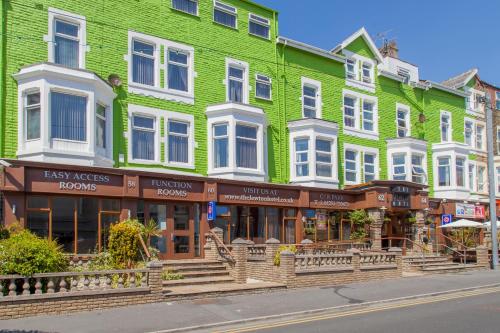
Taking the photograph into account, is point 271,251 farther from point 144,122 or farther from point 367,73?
point 367,73

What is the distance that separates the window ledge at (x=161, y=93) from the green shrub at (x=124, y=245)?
6.92 meters

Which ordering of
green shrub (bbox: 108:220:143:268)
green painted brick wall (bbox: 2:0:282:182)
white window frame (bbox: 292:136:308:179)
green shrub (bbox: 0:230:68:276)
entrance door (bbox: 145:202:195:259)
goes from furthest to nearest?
white window frame (bbox: 292:136:308:179) < entrance door (bbox: 145:202:195:259) < green painted brick wall (bbox: 2:0:282:182) < green shrub (bbox: 108:220:143:268) < green shrub (bbox: 0:230:68:276)

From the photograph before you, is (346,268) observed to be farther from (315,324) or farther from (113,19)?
(113,19)

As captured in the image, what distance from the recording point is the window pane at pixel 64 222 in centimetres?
1931

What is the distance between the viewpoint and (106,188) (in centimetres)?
2002

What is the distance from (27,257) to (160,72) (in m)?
11.5

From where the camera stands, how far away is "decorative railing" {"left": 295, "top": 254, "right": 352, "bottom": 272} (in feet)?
64.7

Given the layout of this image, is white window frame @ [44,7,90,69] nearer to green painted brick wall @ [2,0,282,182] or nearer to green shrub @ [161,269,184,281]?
green painted brick wall @ [2,0,282,182]

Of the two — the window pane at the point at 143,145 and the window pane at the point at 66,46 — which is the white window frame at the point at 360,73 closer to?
the window pane at the point at 143,145

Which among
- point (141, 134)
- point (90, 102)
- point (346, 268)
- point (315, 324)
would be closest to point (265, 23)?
point (141, 134)

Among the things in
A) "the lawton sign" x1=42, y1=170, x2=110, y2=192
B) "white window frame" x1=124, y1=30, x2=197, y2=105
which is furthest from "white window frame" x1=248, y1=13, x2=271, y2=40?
"the lawton sign" x1=42, y1=170, x2=110, y2=192

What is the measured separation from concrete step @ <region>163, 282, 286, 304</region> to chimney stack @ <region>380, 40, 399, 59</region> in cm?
2327

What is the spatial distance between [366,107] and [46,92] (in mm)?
18863

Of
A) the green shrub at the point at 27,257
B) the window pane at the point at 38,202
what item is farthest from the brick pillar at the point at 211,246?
the green shrub at the point at 27,257
